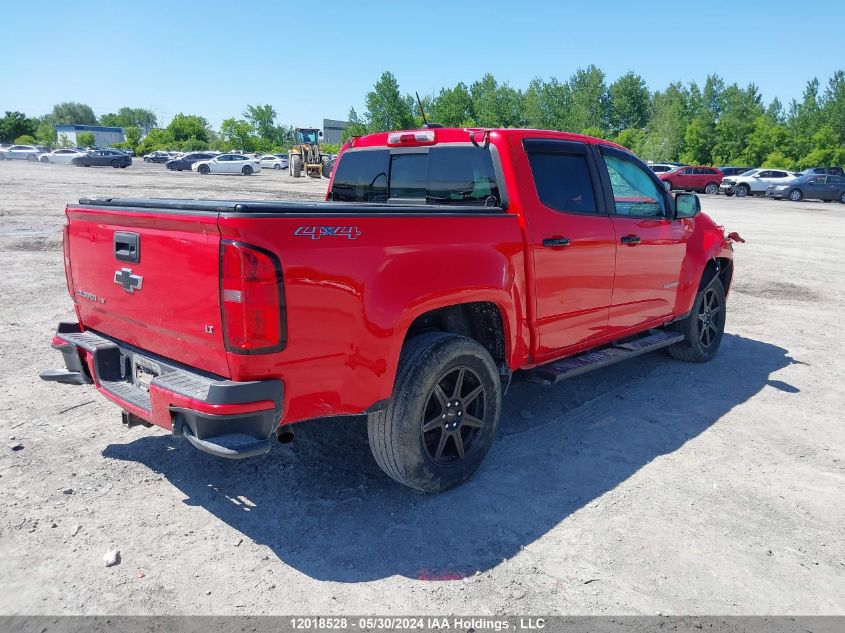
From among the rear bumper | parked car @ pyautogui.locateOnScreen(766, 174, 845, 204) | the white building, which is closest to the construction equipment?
parked car @ pyautogui.locateOnScreen(766, 174, 845, 204)

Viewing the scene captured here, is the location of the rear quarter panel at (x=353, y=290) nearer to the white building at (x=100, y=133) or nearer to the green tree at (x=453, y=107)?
the green tree at (x=453, y=107)

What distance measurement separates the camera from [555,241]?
418cm

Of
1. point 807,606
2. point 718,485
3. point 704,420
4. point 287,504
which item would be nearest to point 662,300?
point 704,420

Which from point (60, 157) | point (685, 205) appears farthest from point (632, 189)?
point (60, 157)

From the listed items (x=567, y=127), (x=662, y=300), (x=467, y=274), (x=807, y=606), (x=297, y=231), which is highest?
(x=567, y=127)

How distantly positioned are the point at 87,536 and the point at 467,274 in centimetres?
240

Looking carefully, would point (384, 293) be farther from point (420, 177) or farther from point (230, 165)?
point (230, 165)

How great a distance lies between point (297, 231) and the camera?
279cm

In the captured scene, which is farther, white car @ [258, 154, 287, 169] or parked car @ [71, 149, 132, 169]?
white car @ [258, 154, 287, 169]

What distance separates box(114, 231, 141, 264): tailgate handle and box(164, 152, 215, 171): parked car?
5074 centimetres

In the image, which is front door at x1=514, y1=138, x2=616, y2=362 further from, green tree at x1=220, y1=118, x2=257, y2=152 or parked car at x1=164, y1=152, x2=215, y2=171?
green tree at x1=220, y1=118, x2=257, y2=152

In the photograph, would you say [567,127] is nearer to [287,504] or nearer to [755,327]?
[755,327]

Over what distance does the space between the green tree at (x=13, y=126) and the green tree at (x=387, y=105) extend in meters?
68.2

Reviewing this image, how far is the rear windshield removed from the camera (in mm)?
4211
